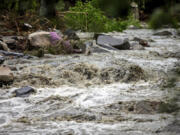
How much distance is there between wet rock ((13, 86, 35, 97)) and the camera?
12.7ft

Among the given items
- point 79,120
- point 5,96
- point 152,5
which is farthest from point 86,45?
point 152,5

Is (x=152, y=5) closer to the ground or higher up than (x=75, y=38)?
higher up

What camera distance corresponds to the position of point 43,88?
425 centimetres

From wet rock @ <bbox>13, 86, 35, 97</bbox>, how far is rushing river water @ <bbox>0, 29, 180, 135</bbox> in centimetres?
9

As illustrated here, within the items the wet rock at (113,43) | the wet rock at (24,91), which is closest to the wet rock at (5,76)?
the wet rock at (24,91)

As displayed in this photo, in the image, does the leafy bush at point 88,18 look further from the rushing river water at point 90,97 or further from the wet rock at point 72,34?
the rushing river water at point 90,97

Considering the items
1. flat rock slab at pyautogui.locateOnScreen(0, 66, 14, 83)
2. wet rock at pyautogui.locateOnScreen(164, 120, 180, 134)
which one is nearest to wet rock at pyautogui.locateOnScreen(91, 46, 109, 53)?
flat rock slab at pyautogui.locateOnScreen(0, 66, 14, 83)

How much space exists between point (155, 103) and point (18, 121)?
143cm

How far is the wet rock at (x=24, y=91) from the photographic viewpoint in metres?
3.89

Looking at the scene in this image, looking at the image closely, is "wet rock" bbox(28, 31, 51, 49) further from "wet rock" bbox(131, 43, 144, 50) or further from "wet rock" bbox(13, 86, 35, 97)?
"wet rock" bbox(13, 86, 35, 97)

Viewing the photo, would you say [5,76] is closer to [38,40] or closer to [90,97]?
[90,97]

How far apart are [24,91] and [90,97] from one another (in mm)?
820

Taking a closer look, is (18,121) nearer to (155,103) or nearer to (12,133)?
(12,133)

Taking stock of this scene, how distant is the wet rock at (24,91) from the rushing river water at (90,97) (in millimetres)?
89
